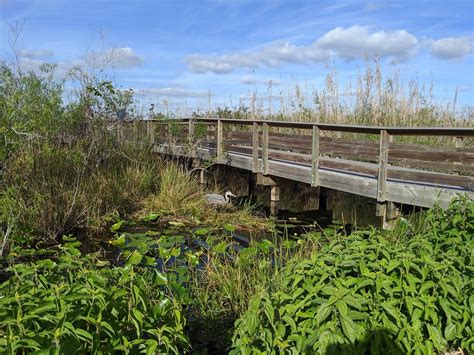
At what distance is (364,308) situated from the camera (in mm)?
2252

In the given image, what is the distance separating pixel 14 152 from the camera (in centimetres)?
625

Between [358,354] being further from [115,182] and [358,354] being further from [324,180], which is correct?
[115,182]

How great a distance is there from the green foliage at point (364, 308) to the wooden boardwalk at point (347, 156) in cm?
304

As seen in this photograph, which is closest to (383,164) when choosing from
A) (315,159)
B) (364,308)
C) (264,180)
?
(315,159)

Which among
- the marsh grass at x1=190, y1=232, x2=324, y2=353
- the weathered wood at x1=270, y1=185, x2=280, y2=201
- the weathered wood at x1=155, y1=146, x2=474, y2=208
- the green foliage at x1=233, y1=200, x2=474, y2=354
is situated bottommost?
the weathered wood at x1=270, y1=185, x2=280, y2=201

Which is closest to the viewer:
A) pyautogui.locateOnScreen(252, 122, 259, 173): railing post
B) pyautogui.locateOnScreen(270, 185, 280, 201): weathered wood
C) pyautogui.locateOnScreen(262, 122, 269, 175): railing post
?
pyautogui.locateOnScreen(262, 122, 269, 175): railing post

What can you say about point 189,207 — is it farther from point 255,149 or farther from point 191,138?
point 191,138

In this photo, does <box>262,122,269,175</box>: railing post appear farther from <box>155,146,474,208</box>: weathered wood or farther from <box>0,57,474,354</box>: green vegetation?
<box>0,57,474,354</box>: green vegetation

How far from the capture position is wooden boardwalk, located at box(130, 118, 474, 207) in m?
5.98

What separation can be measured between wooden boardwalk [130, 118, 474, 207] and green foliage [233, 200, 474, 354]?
304 centimetres

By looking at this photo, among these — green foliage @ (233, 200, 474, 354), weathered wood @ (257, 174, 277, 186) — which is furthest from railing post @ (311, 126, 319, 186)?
green foliage @ (233, 200, 474, 354)

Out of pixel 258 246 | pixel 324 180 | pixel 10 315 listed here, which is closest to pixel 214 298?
pixel 258 246

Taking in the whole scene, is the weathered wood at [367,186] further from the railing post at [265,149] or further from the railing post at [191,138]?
the railing post at [191,138]

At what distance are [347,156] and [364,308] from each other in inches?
223
